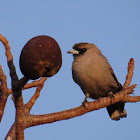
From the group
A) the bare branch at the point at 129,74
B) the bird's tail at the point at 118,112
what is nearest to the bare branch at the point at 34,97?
the bare branch at the point at 129,74

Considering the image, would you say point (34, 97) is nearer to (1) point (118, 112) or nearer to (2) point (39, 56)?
(2) point (39, 56)

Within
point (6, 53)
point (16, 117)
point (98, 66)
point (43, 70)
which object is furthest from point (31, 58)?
point (98, 66)

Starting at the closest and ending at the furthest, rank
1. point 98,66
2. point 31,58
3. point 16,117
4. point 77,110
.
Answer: point 31,58
point 16,117
point 77,110
point 98,66

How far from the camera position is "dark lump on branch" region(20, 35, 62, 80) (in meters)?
2.20

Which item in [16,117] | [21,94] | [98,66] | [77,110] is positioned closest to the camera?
[21,94]

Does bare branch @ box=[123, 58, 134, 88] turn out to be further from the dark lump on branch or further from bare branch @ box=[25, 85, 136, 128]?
the dark lump on branch

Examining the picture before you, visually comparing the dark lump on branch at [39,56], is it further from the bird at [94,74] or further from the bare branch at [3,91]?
the bird at [94,74]

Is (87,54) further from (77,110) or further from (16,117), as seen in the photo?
(16,117)

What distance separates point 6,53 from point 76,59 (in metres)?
3.50

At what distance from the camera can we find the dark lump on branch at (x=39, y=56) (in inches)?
86.5

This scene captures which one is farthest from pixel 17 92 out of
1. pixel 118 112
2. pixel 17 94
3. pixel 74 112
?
pixel 118 112

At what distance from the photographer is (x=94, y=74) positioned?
5543 millimetres

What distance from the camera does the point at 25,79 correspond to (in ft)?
7.47

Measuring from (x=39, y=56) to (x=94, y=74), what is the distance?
3434mm
